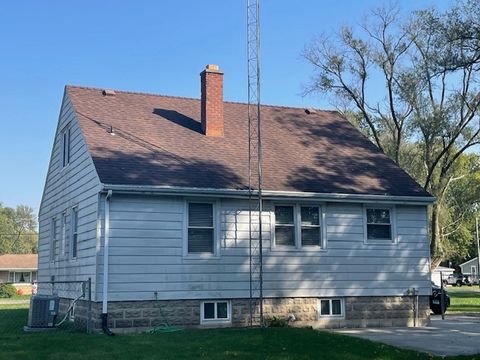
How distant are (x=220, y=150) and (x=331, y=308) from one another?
5.44 meters

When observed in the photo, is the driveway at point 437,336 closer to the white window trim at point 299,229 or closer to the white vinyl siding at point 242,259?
the white vinyl siding at point 242,259

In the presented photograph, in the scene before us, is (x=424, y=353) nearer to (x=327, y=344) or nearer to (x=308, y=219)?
(x=327, y=344)

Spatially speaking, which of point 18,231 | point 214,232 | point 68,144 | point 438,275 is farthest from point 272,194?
point 18,231

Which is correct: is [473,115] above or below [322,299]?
above

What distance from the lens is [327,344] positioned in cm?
1145

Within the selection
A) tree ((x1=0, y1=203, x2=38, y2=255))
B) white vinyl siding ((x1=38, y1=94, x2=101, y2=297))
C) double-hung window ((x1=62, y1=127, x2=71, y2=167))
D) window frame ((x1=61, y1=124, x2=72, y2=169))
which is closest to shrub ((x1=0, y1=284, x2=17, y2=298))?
white vinyl siding ((x1=38, y1=94, x2=101, y2=297))

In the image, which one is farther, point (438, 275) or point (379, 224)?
point (438, 275)

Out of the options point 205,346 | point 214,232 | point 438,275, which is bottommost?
point 205,346

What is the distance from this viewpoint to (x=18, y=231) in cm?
12694

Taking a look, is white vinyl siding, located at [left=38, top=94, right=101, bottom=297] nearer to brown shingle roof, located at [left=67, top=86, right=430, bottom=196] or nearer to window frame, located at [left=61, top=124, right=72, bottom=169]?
window frame, located at [left=61, top=124, right=72, bottom=169]

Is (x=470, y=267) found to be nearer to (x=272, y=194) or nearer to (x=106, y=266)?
(x=272, y=194)

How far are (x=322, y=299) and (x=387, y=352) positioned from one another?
19.9 feet

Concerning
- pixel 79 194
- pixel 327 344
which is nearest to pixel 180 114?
pixel 79 194

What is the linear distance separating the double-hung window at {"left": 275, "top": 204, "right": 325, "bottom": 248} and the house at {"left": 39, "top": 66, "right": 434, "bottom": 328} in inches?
1.2
